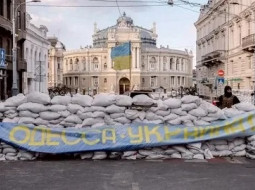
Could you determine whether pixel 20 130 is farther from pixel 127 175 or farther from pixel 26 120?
pixel 127 175

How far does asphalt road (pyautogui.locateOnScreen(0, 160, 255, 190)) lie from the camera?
7309mm

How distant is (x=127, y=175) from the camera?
809 centimetres

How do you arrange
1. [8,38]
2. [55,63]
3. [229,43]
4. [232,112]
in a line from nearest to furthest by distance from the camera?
1. [232,112]
2. [8,38]
3. [229,43]
4. [55,63]

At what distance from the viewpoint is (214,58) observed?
2144 inches

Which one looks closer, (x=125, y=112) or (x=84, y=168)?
(x=84, y=168)

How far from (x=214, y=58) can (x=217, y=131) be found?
4542 cm

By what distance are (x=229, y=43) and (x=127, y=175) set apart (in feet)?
145

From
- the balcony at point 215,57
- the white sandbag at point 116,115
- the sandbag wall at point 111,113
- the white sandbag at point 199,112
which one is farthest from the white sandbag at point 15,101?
the balcony at point 215,57

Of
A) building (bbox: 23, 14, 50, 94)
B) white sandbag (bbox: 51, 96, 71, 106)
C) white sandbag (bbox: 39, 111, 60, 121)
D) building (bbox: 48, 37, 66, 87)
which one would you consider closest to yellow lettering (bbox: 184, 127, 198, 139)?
white sandbag (bbox: 51, 96, 71, 106)

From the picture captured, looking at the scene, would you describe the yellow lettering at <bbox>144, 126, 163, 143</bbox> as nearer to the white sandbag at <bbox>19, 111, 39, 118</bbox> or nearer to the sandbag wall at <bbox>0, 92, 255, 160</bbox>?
the sandbag wall at <bbox>0, 92, 255, 160</bbox>

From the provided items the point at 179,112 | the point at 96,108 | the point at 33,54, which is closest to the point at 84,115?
the point at 96,108

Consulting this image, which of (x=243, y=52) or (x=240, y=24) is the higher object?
(x=240, y=24)

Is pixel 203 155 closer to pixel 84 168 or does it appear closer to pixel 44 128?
pixel 84 168

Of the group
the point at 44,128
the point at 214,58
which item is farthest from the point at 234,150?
the point at 214,58
